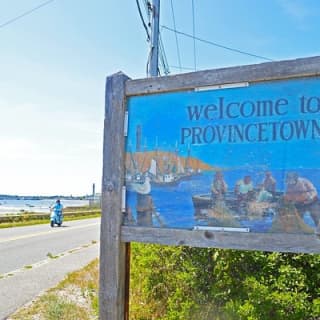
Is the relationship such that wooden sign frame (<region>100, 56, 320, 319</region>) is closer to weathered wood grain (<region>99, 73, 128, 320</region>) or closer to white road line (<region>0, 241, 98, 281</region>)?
weathered wood grain (<region>99, 73, 128, 320</region>)

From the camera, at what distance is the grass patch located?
4.34 meters

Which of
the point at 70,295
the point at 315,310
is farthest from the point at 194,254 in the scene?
the point at 70,295

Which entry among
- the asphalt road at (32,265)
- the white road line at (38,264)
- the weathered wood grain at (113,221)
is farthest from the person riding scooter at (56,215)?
the weathered wood grain at (113,221)

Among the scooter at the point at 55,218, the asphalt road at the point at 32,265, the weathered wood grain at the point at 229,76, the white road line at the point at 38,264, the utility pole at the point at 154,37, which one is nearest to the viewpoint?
the weathered wood grain at the point at 229,76

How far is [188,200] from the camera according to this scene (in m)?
2.61

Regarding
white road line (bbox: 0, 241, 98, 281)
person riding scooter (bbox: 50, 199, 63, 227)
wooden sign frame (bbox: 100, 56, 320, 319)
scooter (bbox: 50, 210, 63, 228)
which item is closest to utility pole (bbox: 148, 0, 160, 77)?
wooden sign frame (bbox: 100, 56, 320, 319)

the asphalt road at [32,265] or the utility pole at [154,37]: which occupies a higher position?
the utility pole at [154,37]

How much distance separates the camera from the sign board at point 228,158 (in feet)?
7.81

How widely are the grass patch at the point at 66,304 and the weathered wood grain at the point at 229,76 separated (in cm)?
238

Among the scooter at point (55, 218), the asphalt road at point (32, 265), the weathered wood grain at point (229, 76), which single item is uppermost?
the weathered wood grain at point (229, 76)

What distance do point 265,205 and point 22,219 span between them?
2458cm

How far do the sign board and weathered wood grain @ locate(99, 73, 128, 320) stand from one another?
0.08 m

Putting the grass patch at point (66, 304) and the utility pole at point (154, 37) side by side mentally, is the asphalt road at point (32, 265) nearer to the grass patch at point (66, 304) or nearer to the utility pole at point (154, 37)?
the grass patch at point (66, 304)

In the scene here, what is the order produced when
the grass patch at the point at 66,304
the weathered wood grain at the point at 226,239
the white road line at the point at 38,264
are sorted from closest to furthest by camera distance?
1. the weathered wood grain at the point at 226,239
2. the grass patch at the point at 66,304
3. the white road line at the point at 38,264
